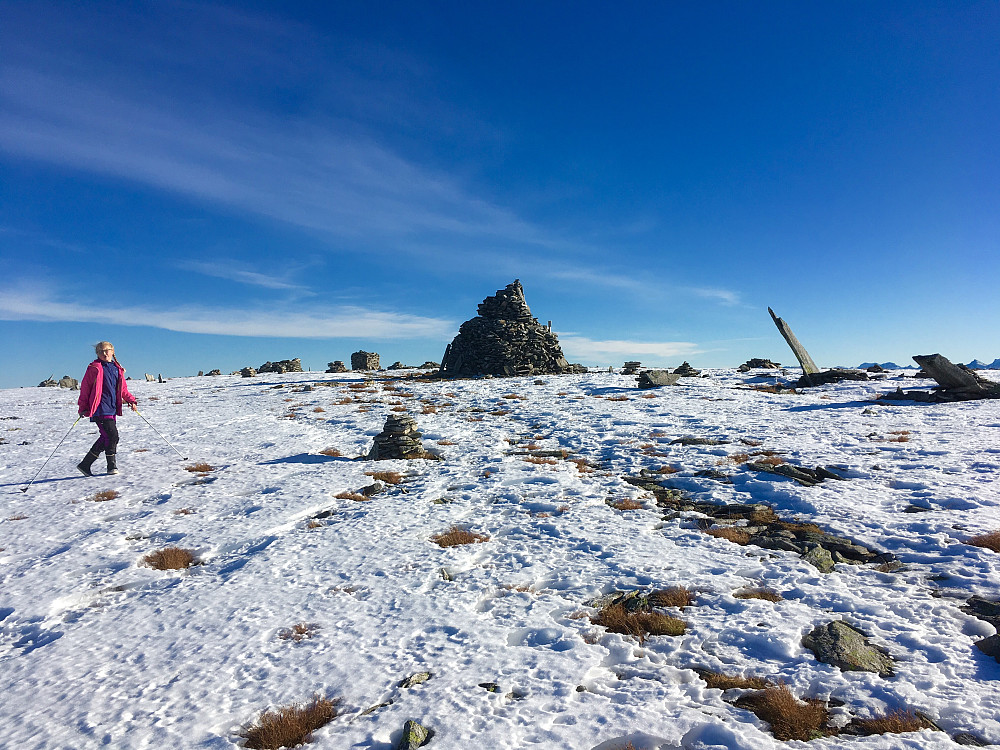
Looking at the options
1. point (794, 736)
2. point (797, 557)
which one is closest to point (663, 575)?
point (797, 557)

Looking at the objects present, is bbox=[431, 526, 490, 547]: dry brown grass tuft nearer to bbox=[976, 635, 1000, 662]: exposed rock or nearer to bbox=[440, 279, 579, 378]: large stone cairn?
bbox=[976, 635, 1000, 662]: exposed rock

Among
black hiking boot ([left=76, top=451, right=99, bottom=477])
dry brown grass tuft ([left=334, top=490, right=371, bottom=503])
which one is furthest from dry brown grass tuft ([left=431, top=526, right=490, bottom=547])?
black hiking boot ([left=76, top=451, right=99, bottom=477])

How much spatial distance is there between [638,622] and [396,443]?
11386mm

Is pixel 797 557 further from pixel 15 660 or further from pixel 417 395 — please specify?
pixel 417 395

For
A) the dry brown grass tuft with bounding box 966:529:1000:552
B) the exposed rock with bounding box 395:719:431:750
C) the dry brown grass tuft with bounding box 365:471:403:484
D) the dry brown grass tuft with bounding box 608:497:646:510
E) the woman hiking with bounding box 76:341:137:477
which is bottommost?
the exposed rock with bounding box 395:719:431:750

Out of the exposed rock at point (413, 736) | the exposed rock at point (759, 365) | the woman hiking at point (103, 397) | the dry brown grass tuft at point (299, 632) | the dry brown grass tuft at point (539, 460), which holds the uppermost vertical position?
the exposed rock at point (759, 365)

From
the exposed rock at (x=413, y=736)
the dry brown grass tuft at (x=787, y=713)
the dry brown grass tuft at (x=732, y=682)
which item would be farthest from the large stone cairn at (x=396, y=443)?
the dry brown grass tuft at (x=787, y=713)

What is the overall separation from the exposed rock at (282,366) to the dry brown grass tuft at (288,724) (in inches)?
2251

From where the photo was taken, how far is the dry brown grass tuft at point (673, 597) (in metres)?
6.48

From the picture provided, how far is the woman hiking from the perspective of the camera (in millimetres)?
12844

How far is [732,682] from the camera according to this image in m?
4.93

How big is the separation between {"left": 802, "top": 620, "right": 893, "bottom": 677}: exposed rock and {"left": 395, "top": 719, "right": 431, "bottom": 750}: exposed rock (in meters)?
4.45

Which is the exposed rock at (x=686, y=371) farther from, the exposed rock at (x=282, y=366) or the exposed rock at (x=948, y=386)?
the exposed rock at (x=282, y=366)

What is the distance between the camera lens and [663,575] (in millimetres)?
7363
